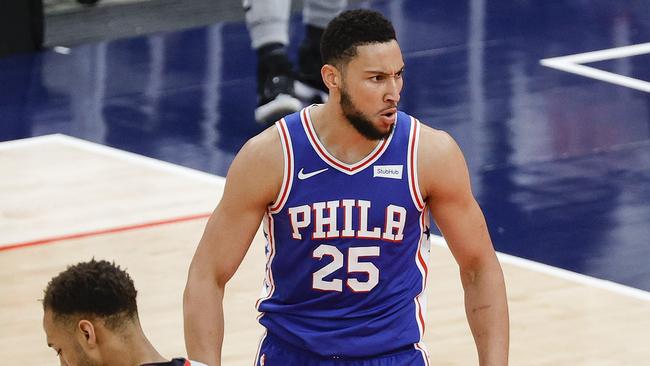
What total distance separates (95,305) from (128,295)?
3.3 inches

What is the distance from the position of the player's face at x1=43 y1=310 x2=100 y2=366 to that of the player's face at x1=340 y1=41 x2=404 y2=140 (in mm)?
1171

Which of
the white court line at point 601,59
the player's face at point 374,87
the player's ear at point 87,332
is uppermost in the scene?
the player's face at point 374,87

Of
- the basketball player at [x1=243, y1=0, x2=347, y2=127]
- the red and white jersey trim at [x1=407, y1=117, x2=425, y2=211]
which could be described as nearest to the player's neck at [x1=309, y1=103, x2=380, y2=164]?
the red and white jersey trim at [x1=407, y1=117, x2=425, y2=211]

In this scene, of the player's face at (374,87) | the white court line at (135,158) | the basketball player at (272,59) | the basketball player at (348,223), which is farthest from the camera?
the basketball player at (272,59)

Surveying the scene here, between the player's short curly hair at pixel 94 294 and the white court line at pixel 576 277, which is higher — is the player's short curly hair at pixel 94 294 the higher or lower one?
the higher one

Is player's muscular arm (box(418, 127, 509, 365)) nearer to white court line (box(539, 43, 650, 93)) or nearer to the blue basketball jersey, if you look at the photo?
the blue basketball jersey

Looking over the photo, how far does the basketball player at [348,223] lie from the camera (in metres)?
4.70

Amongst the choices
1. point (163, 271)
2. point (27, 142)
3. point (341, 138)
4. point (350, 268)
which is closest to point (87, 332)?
point (350, 268)

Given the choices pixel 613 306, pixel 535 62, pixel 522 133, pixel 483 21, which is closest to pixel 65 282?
pixel 613 306

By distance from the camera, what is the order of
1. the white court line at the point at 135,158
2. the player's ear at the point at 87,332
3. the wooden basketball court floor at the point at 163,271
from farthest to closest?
the white court line at the point at 135,158
the wooden basketball court floor at the point at 163,271
the player's ear at the point at 87,332

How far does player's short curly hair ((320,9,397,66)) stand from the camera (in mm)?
4645

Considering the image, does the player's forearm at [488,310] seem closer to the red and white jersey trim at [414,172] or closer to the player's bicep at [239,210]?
the red and white jersey trim at [414,172]

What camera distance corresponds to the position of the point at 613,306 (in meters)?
7.26

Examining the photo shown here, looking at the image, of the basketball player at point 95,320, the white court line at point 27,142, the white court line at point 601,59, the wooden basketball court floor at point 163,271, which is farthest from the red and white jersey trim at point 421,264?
the white court line at point 601,59
